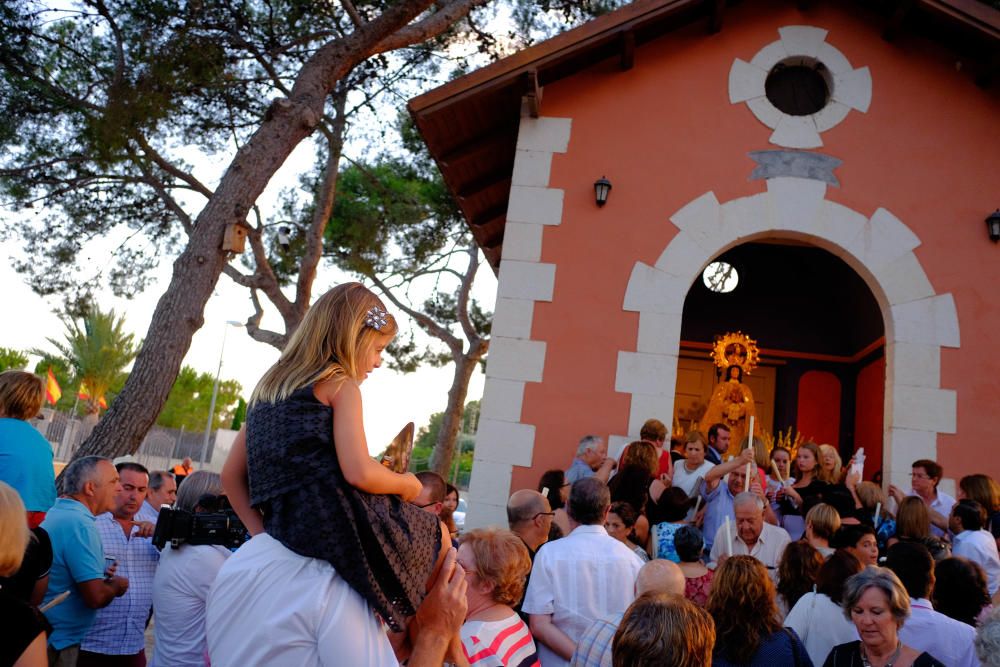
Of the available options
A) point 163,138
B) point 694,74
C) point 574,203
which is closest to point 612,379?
point 574,203

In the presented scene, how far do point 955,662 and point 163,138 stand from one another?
11.2 meters

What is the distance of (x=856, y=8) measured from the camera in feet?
27.6

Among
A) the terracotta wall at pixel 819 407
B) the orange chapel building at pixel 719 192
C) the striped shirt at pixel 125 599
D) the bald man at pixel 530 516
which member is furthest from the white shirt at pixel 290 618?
the terracotta wall at pixel 819 407

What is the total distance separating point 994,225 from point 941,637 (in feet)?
17.1

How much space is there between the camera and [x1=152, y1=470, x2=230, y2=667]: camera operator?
153 inches

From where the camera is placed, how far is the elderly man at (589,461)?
22.1ft

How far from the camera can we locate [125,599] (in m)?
4.20

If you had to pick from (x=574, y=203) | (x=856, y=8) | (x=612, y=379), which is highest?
(x=856, y=8)

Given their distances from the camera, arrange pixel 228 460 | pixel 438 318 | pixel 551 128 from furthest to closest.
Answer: pixel 438 318 → pixel 551 128 → pixel 228 460

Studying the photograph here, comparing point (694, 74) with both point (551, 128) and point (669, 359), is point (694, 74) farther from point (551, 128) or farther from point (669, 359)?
point (669, 359)

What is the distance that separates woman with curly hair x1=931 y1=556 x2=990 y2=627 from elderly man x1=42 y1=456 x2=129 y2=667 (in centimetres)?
384

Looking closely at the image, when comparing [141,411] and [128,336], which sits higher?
[128,336]

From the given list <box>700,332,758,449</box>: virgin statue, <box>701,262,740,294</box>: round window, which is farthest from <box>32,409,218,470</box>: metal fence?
<box>700,332,758,449</box>: virgin statue

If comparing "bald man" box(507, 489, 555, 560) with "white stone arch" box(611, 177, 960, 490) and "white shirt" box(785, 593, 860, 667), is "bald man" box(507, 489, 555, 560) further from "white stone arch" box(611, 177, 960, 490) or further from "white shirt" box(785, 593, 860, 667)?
"white stone arch" box(611, 177, 960, 490)
